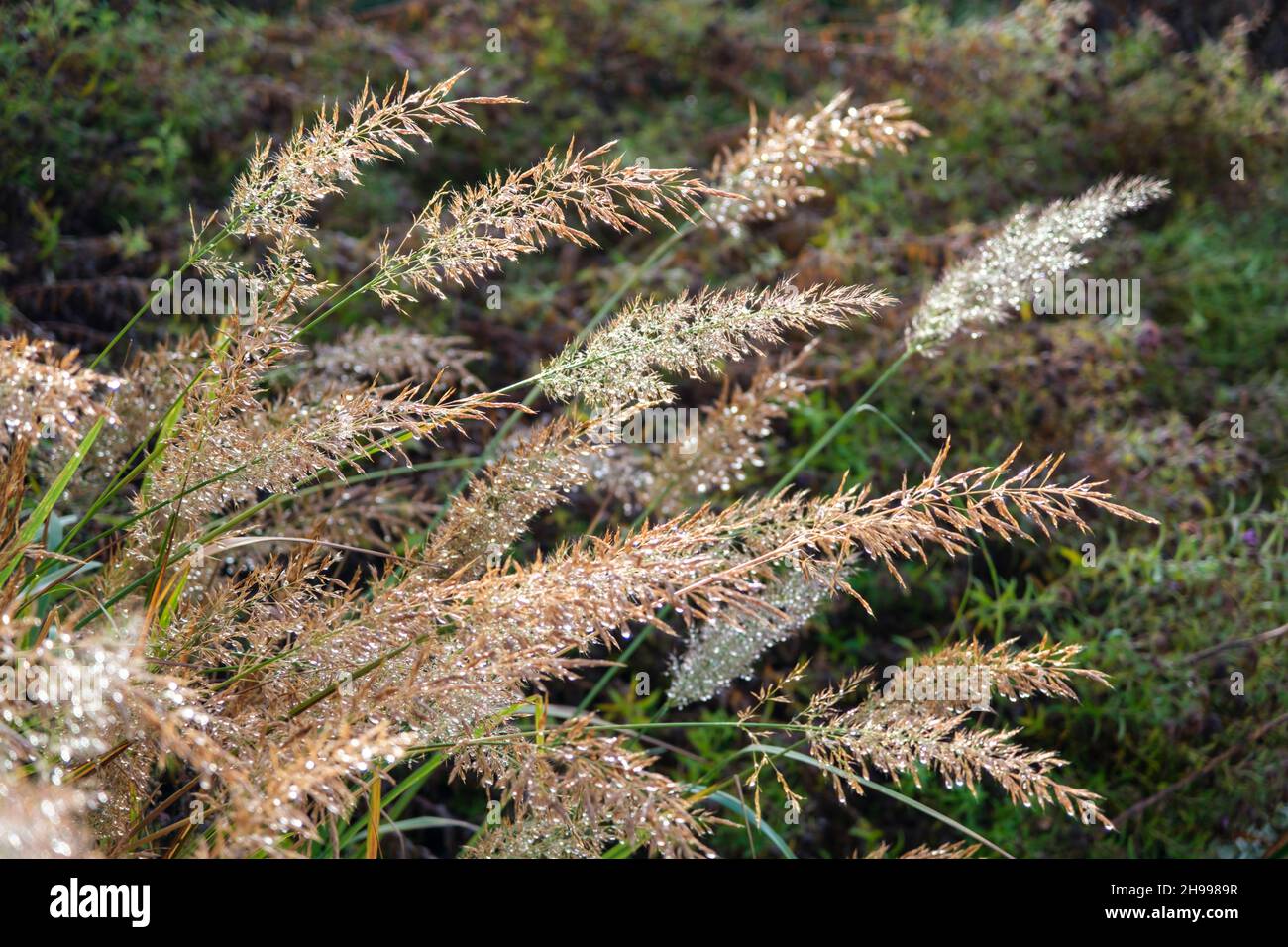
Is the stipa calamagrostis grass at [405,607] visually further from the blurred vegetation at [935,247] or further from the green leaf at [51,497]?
the blurred vegetation at [935,247]

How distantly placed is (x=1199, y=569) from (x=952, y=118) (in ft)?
6.03

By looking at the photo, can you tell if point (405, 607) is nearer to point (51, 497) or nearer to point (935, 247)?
point (51, 497)

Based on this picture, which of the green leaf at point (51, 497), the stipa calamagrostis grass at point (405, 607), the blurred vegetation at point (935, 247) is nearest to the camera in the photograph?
the stipa calamagrostis grass at point (405, 607)

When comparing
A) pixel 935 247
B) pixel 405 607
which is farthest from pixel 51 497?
pixel 935 247

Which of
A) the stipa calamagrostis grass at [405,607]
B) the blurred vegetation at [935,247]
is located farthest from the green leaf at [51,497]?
the blurred vegetation at [935,247]

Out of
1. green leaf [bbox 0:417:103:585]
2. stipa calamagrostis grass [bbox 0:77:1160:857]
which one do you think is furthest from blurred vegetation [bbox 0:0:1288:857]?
green leaf [bbox 0:417:103:585]

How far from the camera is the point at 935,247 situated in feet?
9.73

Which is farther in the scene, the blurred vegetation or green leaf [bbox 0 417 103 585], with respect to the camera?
the blurred vegetation

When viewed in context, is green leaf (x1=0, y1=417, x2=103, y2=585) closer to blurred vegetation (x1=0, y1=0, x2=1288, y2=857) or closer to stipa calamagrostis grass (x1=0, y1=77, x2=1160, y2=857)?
stipa calamagrostis grass (x1=0, y1=77, x2=1160, y2=857)

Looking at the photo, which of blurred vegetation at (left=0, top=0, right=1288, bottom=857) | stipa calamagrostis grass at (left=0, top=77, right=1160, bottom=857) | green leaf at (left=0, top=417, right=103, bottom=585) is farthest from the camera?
blurred vegetation at (left=0, top=0, right=1288, bottom=857)

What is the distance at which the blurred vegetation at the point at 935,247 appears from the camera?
2.10 meters

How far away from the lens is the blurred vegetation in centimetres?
210

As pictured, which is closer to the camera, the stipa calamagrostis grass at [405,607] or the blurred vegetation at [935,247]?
the stipa calamagrostis grass at [405,607]
